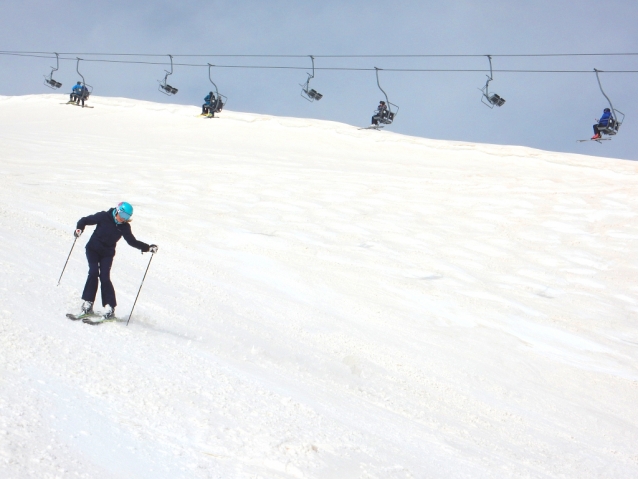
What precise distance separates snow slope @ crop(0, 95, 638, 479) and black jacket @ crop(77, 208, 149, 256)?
2.76 ft

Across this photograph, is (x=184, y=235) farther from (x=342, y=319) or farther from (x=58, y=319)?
(x=58, y=319)

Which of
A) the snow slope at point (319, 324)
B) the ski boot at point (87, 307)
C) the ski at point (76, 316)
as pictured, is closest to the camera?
the snow slope at point (319, 324)

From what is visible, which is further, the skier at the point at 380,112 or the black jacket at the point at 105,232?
the skier at the point at 380,112

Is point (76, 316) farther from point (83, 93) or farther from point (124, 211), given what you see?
point (83, 93)

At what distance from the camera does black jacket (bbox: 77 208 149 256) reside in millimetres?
8031

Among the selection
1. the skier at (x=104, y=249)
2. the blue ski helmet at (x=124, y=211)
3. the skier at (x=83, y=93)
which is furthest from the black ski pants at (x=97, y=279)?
the skier at (x=83, y=93)

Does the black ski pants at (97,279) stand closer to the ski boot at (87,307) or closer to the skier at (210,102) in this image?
the ski boot at (87,307)

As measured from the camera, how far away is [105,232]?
26.5ft

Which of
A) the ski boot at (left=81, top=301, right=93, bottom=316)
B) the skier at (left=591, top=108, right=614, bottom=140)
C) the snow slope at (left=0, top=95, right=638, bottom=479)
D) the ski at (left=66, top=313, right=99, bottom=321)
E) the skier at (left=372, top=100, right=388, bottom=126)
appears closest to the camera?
the snow slope at (left=0, top=95, right=638, bottom=479)

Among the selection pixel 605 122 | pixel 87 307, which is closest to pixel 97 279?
pixel 87 307

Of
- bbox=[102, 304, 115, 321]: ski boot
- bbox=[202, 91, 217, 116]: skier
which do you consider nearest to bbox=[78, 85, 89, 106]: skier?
bbox=[202, 91, 217, 116]: skier

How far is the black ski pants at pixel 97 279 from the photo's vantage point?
7.89m

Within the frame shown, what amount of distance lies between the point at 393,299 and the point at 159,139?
81.9ft

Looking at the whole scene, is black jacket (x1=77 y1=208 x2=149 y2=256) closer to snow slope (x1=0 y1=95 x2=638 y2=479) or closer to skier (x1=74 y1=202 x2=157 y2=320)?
skier (x1=74 y1=202 x2=157 y2=320)
